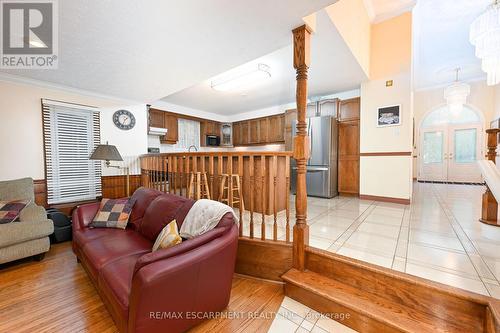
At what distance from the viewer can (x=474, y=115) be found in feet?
20.0

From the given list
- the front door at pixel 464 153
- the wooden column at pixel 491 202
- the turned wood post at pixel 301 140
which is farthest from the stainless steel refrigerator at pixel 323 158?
the front door at pixel 464 153

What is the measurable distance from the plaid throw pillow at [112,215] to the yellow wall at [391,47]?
482 centimetres

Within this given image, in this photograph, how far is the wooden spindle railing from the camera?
2018mm

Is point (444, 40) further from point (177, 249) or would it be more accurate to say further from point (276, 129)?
point (177, 249)

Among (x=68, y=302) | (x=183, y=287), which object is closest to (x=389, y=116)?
(x=183, y=287)

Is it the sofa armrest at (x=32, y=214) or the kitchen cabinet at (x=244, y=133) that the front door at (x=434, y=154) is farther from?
the sofa armrest at (x=32, y=214)

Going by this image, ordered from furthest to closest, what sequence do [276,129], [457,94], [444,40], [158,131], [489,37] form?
Result: [276,129]
[158,131]
[457,94]
[444,40]
[489,37]

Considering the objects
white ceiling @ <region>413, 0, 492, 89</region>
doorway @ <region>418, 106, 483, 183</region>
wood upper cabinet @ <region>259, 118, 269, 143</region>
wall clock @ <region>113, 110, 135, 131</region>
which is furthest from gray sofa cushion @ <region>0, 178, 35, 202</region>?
doorway @ <region>418, 106, 483, 183</region>

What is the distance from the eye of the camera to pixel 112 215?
246 centimetres

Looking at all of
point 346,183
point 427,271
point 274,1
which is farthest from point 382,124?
point 274,1

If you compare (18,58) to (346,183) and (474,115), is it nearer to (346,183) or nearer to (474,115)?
(346,183)

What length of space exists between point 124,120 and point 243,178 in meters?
2.85

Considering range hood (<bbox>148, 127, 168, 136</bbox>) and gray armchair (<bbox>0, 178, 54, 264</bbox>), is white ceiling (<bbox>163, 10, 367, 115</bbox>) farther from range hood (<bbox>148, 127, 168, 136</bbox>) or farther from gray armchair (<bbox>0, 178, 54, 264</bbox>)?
gray armchair (<bbox>0, 178, 54, 264</bbox>)

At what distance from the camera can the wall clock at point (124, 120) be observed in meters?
3.90
